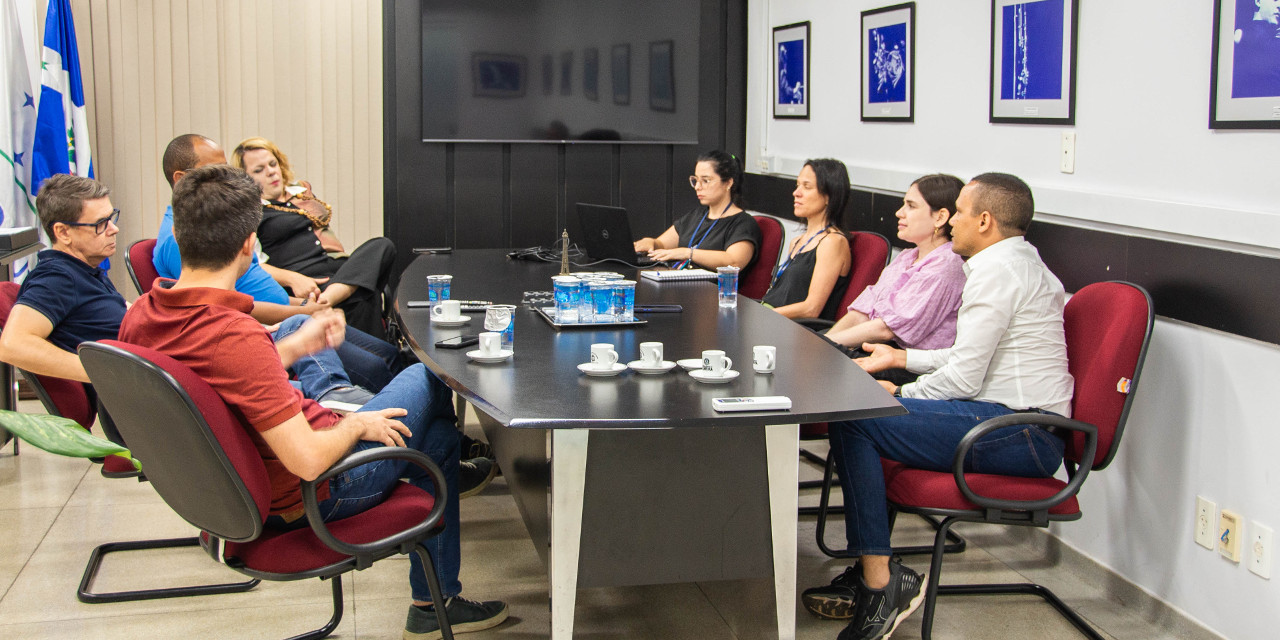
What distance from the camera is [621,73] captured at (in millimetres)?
6309

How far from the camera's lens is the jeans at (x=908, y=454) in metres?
2.67

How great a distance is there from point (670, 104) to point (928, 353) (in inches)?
144

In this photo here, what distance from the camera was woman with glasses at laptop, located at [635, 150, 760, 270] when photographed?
4.79 m

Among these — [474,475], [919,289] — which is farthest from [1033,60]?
[474,475]

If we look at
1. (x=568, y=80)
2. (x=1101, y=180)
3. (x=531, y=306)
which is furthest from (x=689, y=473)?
(x=568, y=80)

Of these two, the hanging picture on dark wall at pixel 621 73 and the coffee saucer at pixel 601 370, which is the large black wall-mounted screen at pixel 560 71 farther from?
the coffee saucer at pixel 601 370

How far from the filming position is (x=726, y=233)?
490 cm

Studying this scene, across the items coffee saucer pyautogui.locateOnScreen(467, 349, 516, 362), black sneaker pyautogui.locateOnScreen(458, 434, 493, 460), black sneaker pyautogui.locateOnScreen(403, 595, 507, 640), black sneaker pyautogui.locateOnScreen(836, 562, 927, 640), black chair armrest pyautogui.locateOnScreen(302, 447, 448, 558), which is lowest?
black sneaker pyautogui.locateOnScreen(403, 595, 507, 640)

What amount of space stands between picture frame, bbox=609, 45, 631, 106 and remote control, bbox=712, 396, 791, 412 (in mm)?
4389

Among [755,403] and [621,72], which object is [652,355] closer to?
[755,403]

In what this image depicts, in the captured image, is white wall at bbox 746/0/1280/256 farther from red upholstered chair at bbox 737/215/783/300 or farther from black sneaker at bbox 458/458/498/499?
black sneaker at bbox 458/458/498/499

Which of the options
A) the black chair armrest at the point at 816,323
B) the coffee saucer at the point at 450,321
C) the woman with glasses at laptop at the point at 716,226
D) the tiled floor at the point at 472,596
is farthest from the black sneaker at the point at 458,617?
the woman with glasses at laptop at the point at 716,226

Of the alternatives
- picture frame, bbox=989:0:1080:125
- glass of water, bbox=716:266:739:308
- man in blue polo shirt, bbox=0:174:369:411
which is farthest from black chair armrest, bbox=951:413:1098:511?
man in blue polo shirt, bbox=0:174:369:411

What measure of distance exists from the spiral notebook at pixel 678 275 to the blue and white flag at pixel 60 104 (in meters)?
3.03
